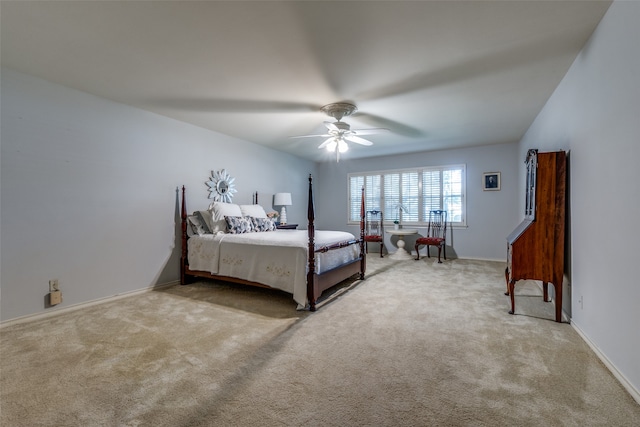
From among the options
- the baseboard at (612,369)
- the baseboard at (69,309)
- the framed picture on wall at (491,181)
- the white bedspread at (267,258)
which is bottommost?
the baseboard at (69,309)

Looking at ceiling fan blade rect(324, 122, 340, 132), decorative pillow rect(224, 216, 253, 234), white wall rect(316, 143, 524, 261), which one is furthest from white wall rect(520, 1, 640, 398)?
decorative pillow rect(224, 216, 253, 234)

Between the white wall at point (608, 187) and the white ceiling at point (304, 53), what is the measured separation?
32cm

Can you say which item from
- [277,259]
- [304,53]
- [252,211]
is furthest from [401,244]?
[304,53]

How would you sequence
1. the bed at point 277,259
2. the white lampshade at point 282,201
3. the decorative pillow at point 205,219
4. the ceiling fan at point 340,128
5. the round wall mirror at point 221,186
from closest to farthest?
1. the bed at point 277,259
2. the ceiling fan at point 340,128
3. the decorative pillow at point 205,219
4. the round wall mirror at point 221,186
5. the white lampshade at point 282,201

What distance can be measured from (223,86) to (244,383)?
2.84m

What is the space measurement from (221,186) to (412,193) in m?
4.24

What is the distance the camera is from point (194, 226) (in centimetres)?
421

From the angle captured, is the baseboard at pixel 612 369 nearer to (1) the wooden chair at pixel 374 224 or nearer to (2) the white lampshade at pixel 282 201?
(1) the wooden chair at pixel 374 224

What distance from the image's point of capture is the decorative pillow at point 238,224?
163 inches

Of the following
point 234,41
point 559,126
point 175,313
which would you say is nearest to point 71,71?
point 234,41

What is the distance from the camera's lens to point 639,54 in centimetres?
156

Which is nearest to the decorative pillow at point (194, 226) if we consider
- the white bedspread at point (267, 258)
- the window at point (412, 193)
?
the white bedspread at point (267, 258)

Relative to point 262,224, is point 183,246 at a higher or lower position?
lower

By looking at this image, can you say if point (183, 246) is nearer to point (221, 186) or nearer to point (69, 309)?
point (221, 186)
